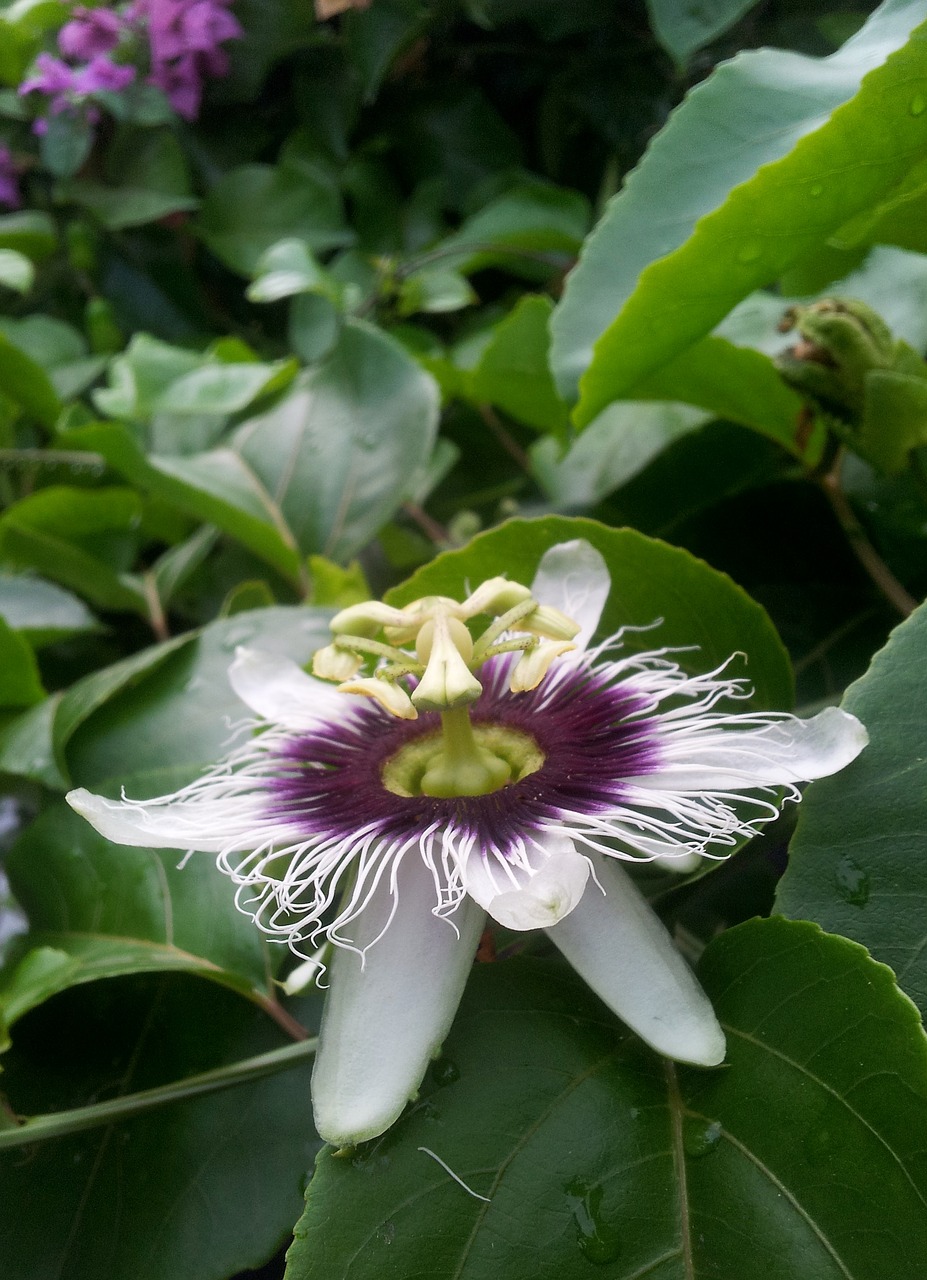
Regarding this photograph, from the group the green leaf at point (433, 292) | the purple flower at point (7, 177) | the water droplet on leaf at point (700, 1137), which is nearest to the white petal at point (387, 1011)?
the water droplet on leaf at point (700, 1137)

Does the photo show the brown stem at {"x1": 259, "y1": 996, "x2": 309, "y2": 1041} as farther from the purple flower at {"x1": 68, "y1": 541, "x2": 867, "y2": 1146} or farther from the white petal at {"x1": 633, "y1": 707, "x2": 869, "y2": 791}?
the white petal at {"x1": 633, "y1": 707, "x2": 869, "y2": 791}

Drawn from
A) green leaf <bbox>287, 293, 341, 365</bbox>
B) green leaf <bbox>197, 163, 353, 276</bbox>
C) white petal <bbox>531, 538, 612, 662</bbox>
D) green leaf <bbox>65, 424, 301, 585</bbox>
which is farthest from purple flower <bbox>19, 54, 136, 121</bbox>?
white petal <bbox>531, 538, 612, 662</bbox>

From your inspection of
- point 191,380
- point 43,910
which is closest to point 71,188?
point 191,380

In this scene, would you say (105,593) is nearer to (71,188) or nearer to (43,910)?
(43,910)

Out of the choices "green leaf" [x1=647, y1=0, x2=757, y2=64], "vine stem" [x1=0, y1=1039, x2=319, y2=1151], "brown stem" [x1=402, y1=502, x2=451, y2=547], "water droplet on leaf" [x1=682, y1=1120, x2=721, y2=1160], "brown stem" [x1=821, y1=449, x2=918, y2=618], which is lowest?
"brown stem" [x1=402, y1=502, x2=451, y2=547]

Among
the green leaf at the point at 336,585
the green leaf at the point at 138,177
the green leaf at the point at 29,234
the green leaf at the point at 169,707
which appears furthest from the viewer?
the green leaf at the point at 138,177

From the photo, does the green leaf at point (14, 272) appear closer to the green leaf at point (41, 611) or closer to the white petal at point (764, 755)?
the green leaf at point (41, 611)

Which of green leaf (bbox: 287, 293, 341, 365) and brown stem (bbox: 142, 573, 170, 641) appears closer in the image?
brown stem (bbox: 142, 573, 170, 641)

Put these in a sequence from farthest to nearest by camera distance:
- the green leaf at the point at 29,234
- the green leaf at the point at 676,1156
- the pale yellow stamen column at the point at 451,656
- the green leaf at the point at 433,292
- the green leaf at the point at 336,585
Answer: the green leaf at the point at 29,234, the green leaf at the point at 433,292, the green leaf at the point at 336,585, the pale yellow stamen column at the point at 451,656, the green leaf at the point at 676,1156
